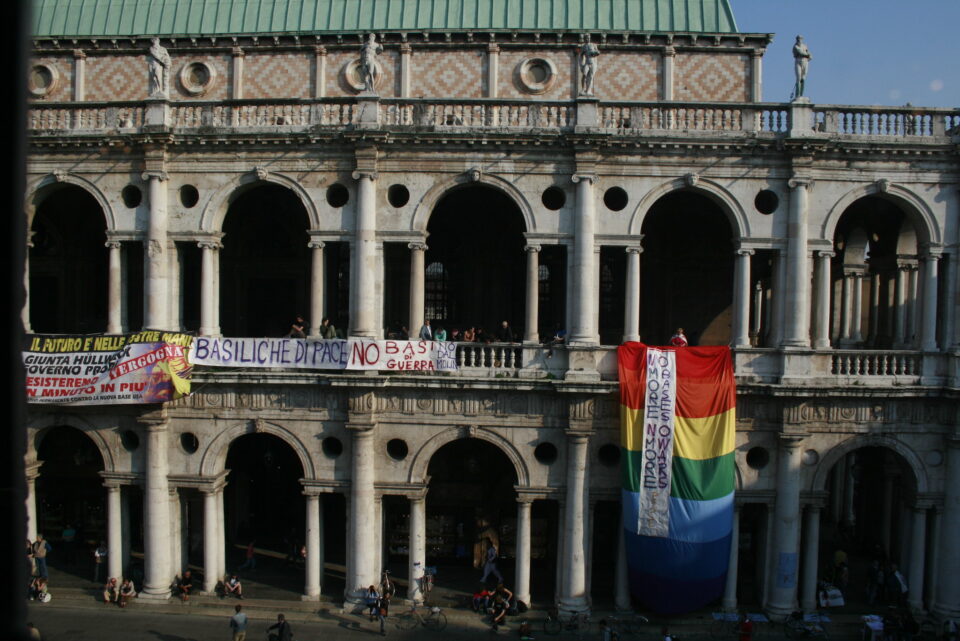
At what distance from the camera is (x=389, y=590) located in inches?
952

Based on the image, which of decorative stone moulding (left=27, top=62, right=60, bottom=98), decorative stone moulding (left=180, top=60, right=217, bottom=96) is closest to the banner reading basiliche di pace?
decorative stone moulding (left=180, top=60, right=217, bottom=96)

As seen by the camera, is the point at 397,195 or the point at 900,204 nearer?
the point at 900,204

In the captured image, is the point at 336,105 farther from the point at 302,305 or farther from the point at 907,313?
the point at 907,313

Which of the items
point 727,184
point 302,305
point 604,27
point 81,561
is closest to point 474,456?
point 302,305

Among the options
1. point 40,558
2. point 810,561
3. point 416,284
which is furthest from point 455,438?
point 40,558

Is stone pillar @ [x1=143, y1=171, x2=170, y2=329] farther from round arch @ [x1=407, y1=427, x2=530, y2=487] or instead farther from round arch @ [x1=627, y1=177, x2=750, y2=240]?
round arch @ [x1=627, y1=177, x2=750, y2=240]

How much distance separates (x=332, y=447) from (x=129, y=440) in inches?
267

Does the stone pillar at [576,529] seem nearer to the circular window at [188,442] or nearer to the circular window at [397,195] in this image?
the circular window at [397,195]

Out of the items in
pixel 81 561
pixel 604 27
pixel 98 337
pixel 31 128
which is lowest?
pixel 81 561

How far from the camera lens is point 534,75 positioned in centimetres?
3075

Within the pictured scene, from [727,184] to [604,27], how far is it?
10.4 meters

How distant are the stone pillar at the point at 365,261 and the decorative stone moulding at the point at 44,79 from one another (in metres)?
16.7

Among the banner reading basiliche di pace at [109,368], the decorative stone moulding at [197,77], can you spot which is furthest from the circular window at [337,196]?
the decorative stone moulding at [197,77]

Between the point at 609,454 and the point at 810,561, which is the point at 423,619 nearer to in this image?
the point at 609,454
